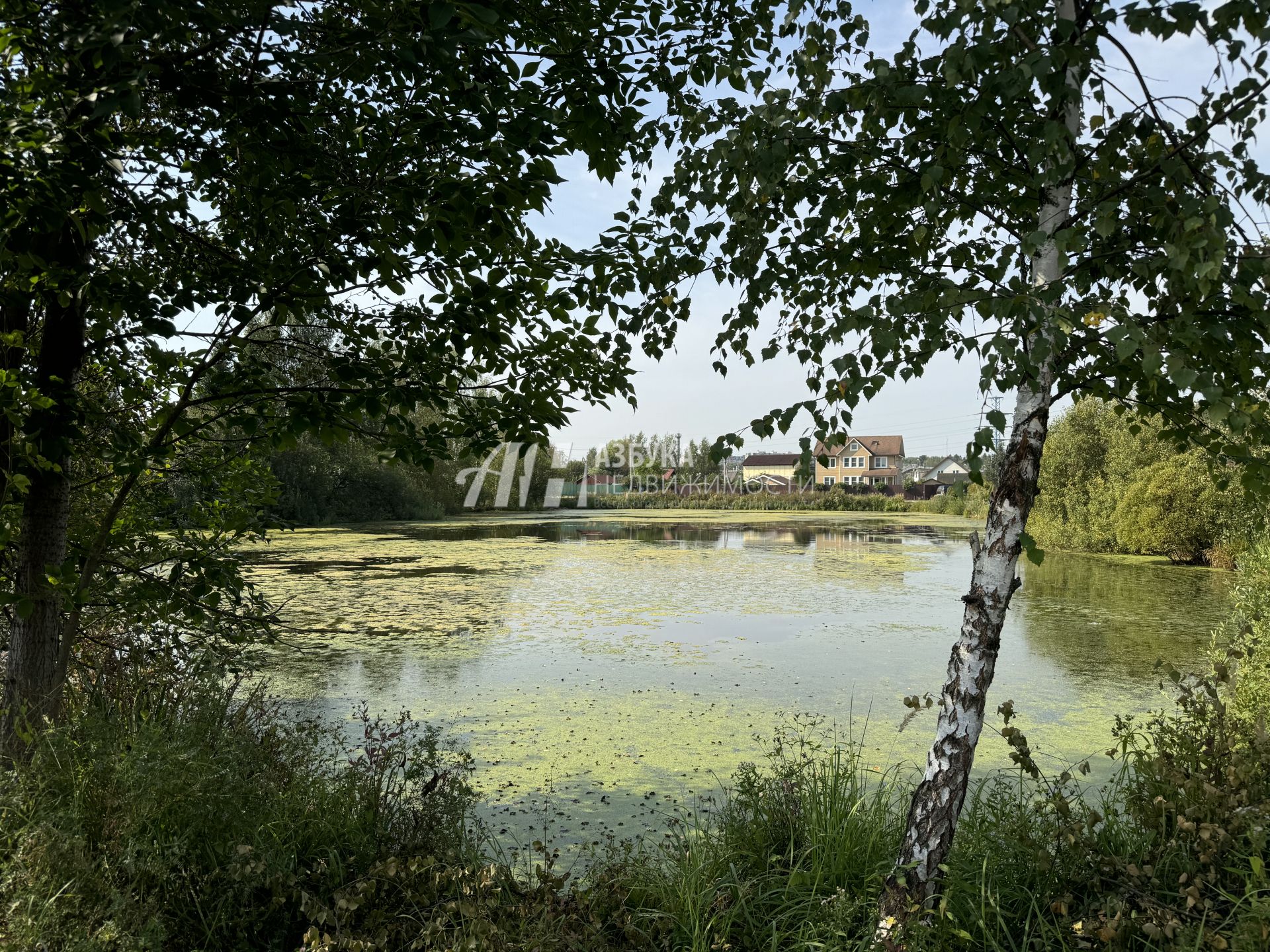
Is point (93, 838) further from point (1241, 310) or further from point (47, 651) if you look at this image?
point (1241, 310)

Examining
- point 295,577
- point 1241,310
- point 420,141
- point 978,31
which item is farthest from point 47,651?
point 295,577

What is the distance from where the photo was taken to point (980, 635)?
2258 millimetres

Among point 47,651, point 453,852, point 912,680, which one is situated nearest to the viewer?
point 453,852

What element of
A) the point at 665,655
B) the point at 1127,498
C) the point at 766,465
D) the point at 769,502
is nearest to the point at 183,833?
the point at 665,655

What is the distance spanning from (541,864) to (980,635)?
2099 millimetres

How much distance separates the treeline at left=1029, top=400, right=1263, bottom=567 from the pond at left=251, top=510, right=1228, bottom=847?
0.84 metres

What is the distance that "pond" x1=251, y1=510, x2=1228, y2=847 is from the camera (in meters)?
4.55

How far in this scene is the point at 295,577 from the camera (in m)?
11.2

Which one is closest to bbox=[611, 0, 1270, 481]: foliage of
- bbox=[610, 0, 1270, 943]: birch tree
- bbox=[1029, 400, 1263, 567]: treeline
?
bbox=[610, 0, 1270, 943]: birch tree

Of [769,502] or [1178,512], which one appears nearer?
[1178,512]

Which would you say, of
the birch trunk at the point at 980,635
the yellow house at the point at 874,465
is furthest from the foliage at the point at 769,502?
the birch trunk at the point at 980,635

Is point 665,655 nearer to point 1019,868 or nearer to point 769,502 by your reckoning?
point 1019,868

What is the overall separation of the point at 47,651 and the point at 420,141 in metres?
2.57

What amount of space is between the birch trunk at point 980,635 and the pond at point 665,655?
1.11 metres
